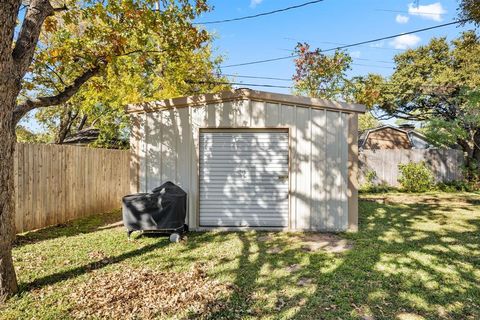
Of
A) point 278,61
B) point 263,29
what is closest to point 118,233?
point 263,29

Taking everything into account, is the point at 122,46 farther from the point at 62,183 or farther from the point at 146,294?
the point at 146,294

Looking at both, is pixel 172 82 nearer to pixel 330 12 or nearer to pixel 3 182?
pixel 330 12

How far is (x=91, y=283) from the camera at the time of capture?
3.67 m

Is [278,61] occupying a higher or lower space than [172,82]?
higher

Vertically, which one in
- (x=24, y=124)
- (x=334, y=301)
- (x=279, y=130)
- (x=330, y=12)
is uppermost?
Result: (x=330, y=12)

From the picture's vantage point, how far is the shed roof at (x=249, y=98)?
618 centimetres

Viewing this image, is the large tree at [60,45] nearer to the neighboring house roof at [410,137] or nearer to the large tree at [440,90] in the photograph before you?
the large tree at [440,90]

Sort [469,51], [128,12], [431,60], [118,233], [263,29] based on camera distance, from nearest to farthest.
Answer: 1. [128,12]
2. [118,233]
3. [263,29]
4. [469,51]
5. [431,60]

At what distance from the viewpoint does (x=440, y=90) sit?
15.7m

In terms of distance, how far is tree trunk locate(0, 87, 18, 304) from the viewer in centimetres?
301

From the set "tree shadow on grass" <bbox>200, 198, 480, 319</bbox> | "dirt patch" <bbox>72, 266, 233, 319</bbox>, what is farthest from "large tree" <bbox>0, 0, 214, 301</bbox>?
"tree shadow on grass" <bbox>200, 198, 480, 319</bbox>

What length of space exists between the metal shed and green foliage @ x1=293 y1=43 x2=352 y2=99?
877cm

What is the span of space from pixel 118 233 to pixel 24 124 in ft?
62.4

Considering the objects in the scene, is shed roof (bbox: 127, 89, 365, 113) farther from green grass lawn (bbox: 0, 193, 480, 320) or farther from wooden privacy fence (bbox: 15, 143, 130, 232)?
green grass lawn (bbox: 0, 193, 480, 320)
